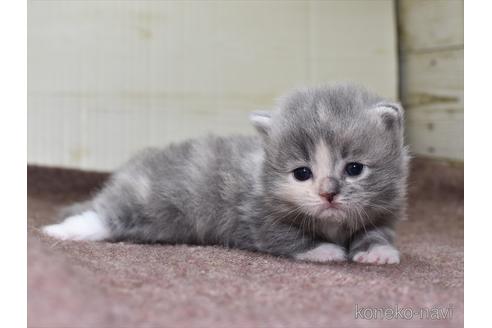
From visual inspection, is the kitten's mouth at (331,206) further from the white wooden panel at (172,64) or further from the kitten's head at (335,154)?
the white wooden panel at (172,64)

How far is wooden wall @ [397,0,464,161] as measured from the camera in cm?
220

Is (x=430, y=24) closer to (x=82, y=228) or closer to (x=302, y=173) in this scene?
(x=302, y=173)

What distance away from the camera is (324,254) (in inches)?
71.3

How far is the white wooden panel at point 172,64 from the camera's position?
6.46 feet

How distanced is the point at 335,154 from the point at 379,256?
34cm

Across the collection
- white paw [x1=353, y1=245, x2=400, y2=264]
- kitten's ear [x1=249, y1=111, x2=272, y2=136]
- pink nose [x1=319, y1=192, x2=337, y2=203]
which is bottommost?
white paw [x1=353, y1=245, x2=400, y2=264]

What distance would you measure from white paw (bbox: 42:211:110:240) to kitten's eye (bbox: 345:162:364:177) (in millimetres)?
901

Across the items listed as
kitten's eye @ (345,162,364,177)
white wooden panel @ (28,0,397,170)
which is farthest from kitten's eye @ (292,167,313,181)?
A: white wooden panel @ (28,0,397,170)

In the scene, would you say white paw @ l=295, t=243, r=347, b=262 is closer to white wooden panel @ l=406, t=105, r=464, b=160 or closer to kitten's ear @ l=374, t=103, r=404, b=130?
kitten's ear @ l=374, t=103, r=404, b=130

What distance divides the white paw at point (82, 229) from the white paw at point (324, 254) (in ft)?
2.33

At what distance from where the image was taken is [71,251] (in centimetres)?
169

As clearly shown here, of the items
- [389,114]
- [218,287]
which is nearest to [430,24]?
[389,114]

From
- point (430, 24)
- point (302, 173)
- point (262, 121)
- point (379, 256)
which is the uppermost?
point (430, 24)

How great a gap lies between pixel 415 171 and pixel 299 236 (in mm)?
1326
